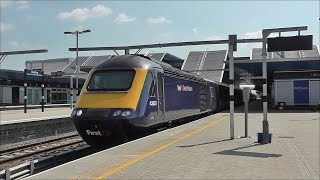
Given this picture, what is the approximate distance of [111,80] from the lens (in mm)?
14695

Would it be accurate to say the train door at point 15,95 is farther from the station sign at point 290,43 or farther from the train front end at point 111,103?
the station sign at point 290,43

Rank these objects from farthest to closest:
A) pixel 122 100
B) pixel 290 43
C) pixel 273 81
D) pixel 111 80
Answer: pixel 273 81 < pixel 111 80 < pixel 122 100 < pixel 290 43

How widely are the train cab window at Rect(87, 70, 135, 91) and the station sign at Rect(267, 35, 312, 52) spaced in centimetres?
453

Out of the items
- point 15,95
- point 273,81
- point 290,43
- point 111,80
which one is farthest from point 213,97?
point 15,95

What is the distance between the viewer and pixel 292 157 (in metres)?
10.5

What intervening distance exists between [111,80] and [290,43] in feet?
18.9

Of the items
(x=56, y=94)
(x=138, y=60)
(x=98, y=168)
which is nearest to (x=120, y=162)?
(x=98, y=168)

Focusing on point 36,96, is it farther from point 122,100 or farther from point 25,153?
point 122,100

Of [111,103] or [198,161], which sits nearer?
[198,161]

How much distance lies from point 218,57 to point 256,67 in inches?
2129

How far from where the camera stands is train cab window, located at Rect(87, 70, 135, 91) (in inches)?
568

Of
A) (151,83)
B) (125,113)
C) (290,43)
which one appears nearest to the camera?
(290,43)

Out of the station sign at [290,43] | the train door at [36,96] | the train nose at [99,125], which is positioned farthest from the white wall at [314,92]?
the train door at [36,96]

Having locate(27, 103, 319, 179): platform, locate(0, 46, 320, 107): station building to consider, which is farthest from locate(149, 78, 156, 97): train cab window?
locate(0, 46, 320, 107): station building
